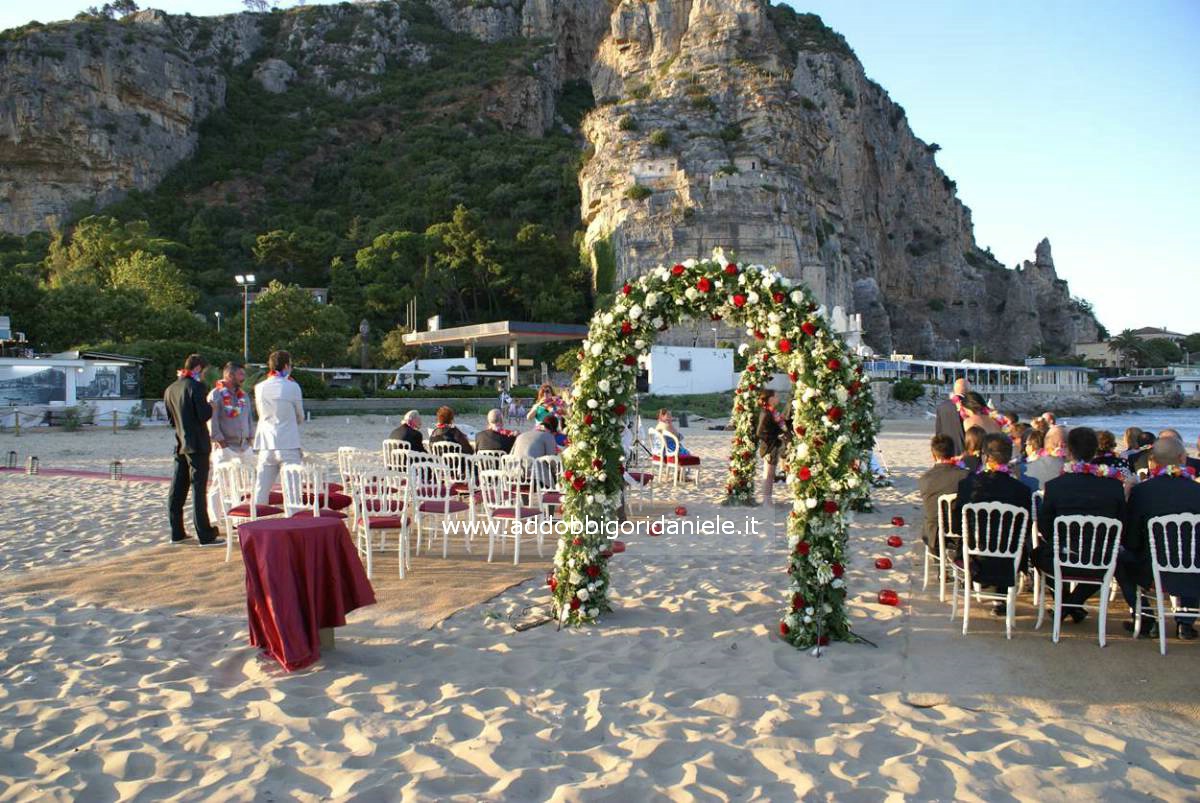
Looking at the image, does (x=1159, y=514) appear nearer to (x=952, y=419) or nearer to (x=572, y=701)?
(x=572, y=701)

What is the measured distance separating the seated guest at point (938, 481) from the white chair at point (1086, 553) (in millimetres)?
916

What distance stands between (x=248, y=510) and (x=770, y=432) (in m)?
6.30

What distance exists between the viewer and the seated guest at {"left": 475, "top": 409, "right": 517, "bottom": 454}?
389 inches

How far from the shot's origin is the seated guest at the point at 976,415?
940cm

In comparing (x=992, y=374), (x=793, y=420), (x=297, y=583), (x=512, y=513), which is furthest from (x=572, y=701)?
(x=992, y=374)

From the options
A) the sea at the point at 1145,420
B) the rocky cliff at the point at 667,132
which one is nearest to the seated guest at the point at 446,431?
the sea at the point at 1145,420

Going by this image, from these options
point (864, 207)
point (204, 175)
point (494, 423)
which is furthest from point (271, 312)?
point (864, 207)

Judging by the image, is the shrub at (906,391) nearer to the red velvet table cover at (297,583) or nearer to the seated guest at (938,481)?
the seated guest at (938,481)

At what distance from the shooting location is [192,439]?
8.18m

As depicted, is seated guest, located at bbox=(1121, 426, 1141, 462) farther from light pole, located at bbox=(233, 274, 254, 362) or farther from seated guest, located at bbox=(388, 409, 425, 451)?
light pole, located at bbox=(233, 274, 254, 362)

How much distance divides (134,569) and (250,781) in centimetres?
472

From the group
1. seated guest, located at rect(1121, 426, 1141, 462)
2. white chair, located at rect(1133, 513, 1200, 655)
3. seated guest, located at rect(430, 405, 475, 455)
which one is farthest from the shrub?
white chair, located at rect(1133, 513, 1200, 655)

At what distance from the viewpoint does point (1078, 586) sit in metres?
5.53

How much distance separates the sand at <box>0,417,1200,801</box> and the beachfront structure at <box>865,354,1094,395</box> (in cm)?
5427
